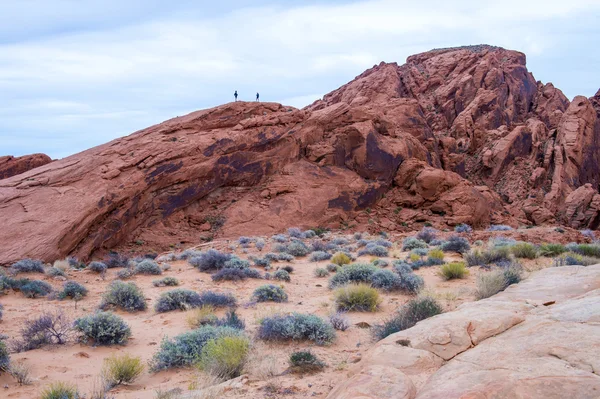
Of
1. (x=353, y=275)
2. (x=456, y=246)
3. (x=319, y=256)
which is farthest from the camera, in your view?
(x=319, y=256)

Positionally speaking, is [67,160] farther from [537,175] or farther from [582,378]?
[537,175]

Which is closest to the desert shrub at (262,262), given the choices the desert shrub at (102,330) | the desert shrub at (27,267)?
the desert shrub at (27,267)

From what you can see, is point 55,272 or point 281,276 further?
point 55,272

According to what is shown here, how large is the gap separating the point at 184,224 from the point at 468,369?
825 inches

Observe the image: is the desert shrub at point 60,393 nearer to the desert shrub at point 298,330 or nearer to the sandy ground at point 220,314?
the sandy ground at point 220,314

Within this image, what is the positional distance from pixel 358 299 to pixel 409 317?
216cm

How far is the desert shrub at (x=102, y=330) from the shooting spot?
25.2 feet

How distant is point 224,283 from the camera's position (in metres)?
12.8

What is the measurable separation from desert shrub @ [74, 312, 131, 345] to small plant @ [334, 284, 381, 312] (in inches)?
159

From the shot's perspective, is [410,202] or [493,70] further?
[493,70]

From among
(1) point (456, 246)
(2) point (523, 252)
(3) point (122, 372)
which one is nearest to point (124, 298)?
(3) point (122, 372)

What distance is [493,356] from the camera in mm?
4051

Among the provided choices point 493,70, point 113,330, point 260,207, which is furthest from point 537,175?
point 113,330

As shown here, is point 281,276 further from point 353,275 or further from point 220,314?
point 220,314
